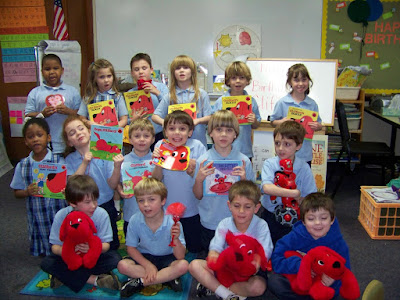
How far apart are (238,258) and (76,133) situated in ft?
4.83

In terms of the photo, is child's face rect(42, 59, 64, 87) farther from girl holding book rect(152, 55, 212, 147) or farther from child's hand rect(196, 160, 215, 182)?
child's hand rect(196, 160, 215, 182)

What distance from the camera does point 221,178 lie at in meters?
2.57

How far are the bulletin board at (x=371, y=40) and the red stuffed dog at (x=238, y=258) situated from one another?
357cm

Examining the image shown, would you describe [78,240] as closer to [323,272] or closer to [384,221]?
[323,272]

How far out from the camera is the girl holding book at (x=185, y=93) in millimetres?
3098

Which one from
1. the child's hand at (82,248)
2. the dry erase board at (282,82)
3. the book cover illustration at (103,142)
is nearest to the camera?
the child's hand at (82,248)

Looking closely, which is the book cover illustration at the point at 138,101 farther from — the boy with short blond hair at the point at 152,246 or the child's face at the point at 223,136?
the boy with short blond hair at the point at 152,246

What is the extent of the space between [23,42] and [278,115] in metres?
3.72

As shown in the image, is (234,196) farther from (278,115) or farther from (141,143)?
(278,115)

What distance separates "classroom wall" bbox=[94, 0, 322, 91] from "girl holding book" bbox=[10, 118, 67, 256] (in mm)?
2616

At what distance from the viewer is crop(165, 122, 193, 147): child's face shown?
2.70m

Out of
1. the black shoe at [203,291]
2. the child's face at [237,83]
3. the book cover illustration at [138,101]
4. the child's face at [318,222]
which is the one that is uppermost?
the child's face at [237,83]

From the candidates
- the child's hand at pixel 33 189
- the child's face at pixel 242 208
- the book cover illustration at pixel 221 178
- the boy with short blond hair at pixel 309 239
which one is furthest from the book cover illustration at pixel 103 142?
the boy with short blond hair at pixel 309 239

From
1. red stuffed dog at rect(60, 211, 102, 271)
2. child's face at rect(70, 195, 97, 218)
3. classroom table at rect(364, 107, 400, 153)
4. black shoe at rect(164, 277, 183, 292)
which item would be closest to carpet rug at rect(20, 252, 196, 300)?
black shoe at rect(164, 277, 183, 292)
